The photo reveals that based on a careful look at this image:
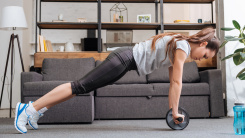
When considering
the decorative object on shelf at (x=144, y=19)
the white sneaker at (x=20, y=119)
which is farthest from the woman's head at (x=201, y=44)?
the decorative object on shelf at (x=144, y=19)

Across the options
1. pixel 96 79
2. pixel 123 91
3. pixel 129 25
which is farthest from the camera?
pixel 129 25

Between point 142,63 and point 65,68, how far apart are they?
1865 mm

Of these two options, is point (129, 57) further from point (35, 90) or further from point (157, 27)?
point (157, 27)

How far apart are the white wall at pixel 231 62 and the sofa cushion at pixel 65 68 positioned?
167cm

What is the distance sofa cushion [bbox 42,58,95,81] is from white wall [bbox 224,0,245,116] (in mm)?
1669

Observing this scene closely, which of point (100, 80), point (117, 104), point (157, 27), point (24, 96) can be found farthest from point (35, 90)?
point (157, 27)

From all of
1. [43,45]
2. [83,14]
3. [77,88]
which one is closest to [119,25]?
[43,45]

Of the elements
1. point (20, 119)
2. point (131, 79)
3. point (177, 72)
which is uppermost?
point (177, 72)

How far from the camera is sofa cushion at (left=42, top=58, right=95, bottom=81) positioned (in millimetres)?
3781

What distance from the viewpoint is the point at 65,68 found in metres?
3.84

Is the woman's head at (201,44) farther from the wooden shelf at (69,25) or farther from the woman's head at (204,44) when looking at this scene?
the wooden shelf at (69,25)

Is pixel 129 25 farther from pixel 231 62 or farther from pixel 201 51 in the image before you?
pixel 201 51

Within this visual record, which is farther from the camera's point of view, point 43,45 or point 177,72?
point 43,45

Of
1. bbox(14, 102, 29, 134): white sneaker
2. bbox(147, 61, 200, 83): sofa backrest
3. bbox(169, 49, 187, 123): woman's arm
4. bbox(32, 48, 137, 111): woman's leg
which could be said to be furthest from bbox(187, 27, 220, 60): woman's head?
bbox(147, 61, 200, 83): sofa backrest
